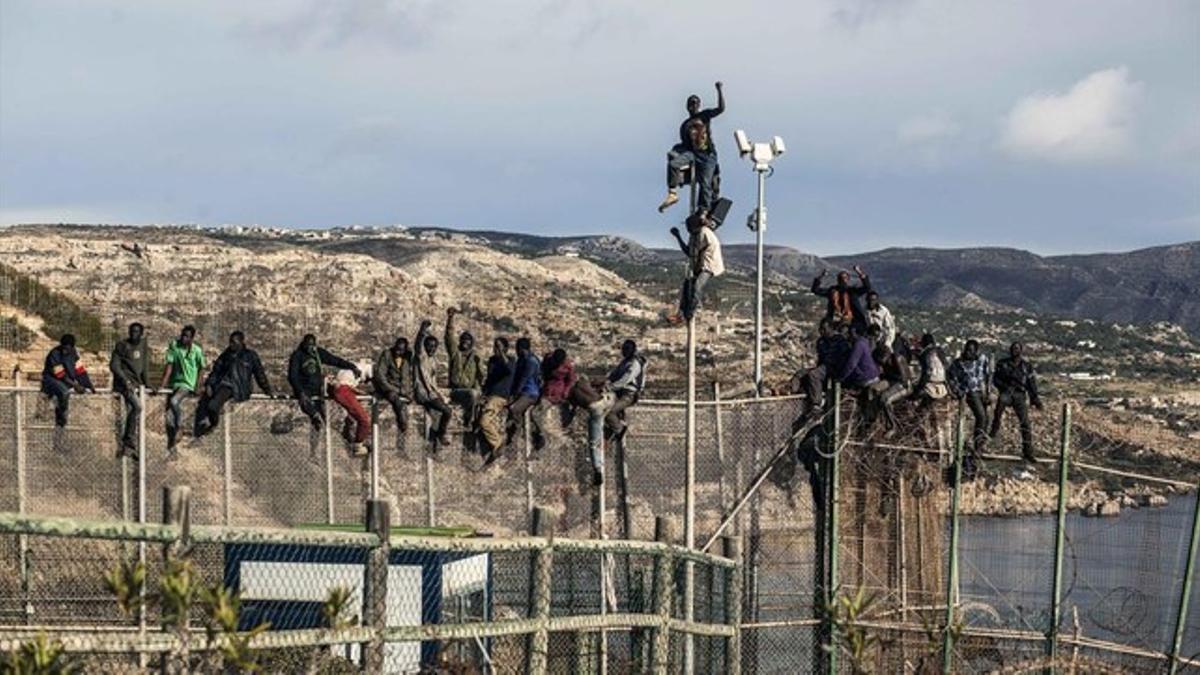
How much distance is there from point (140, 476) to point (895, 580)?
6.98 metres

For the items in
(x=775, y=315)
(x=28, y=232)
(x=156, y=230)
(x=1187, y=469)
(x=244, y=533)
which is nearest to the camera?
(x=244, y=533)

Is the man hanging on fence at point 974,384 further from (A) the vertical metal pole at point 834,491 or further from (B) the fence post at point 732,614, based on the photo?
(B) the fence post at point 732,614

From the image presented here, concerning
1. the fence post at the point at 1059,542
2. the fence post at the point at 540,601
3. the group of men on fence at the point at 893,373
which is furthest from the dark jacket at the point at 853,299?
the fence post at the point at 540,601

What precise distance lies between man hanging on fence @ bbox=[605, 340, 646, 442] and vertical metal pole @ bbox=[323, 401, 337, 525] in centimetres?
261

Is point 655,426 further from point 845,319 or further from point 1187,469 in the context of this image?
point 1187,469

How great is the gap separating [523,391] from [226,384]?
113 inches

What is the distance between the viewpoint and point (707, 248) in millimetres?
18875

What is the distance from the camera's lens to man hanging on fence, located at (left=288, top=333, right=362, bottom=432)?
21.4 meters

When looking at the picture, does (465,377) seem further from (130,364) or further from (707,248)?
(707,248)

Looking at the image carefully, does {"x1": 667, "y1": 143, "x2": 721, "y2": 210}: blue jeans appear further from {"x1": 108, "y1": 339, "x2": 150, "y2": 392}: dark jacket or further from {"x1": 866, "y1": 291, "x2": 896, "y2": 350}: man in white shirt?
{"x1": 108, "y1": 339, "x2": 150, "y2": 392}: dark jacket

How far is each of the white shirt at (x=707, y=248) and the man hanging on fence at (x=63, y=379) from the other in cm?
631

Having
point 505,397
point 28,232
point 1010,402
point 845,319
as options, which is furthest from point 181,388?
point 28,232

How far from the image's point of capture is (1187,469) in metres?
30.1

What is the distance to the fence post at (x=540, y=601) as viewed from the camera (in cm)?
1256
